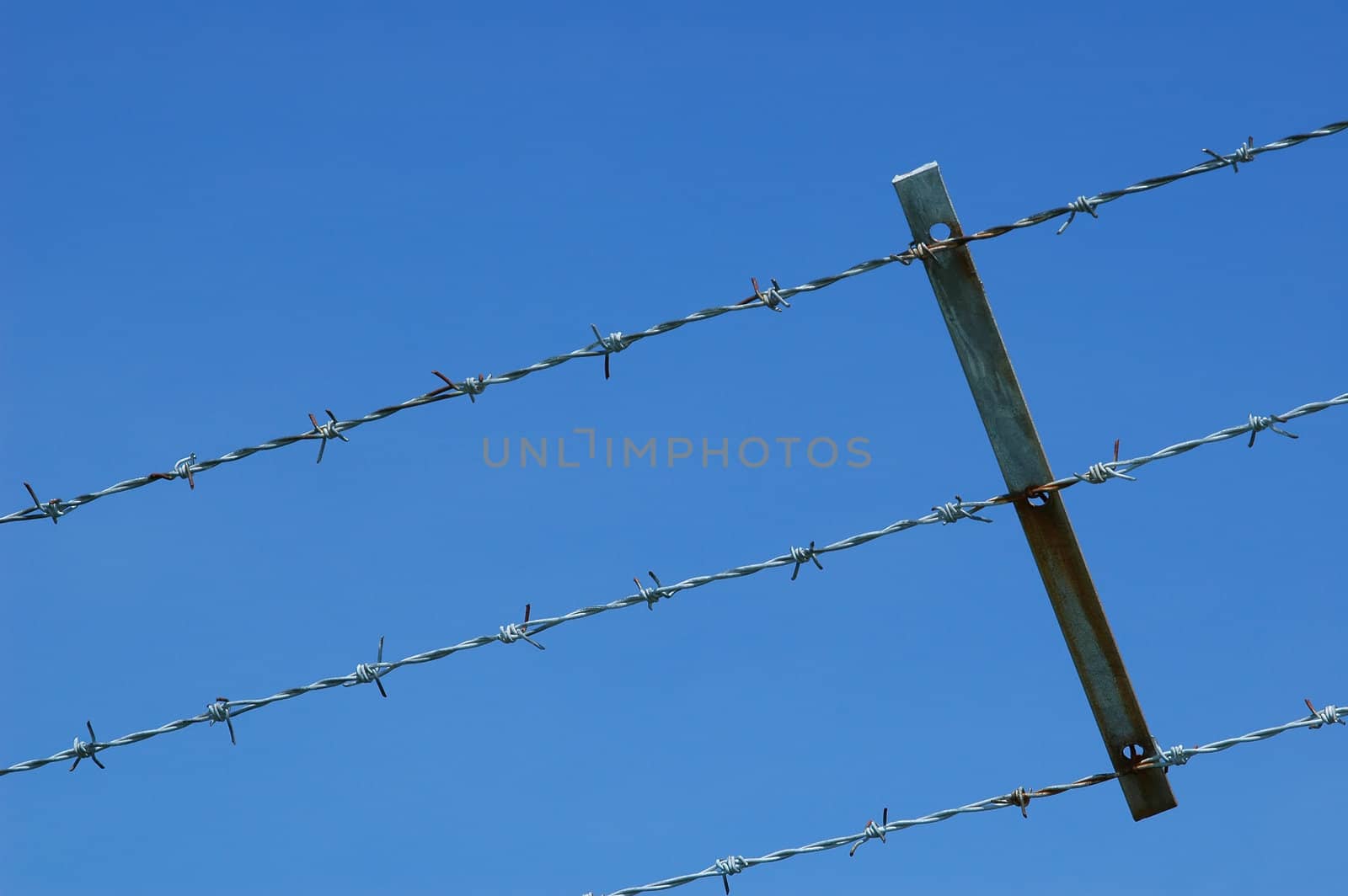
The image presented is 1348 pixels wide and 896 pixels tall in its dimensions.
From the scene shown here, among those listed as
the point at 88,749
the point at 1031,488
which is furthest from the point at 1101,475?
the point at 88,749

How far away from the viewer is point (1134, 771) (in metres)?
4.07

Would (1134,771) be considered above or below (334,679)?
below

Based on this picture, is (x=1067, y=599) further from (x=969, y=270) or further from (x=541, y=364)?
(x=541, y=364)

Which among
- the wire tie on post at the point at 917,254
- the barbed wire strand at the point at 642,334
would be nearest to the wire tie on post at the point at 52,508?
the barbed wire strand at the point at 642,334

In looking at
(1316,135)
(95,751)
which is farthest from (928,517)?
(95,751)

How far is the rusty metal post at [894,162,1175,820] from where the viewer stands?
13.1 feet

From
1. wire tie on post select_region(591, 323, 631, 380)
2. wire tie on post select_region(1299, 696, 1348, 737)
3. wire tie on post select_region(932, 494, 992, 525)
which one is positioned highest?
wire tie on post select_region(591, 323, 631, 380)

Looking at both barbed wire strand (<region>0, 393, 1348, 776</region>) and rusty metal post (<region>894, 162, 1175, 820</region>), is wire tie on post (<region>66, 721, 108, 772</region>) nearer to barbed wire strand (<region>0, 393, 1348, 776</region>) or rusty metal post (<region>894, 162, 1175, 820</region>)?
barbed wire strand (<region>0, 393, 1348, 776</region>)

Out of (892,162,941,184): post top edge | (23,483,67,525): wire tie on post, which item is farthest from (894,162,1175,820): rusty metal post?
(23,483,67,525): wire tie on post

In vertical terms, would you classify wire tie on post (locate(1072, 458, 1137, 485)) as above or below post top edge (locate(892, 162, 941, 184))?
below

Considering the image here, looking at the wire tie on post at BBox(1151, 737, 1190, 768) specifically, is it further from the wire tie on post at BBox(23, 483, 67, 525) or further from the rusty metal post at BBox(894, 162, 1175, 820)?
the wire tie on post at BBox(23, 483, 67, 525)

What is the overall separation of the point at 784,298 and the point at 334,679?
168cm

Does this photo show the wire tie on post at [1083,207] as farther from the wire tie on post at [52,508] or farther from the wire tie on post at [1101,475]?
the wire tie on post at [52,508]

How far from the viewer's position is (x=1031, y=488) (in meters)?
4.03
